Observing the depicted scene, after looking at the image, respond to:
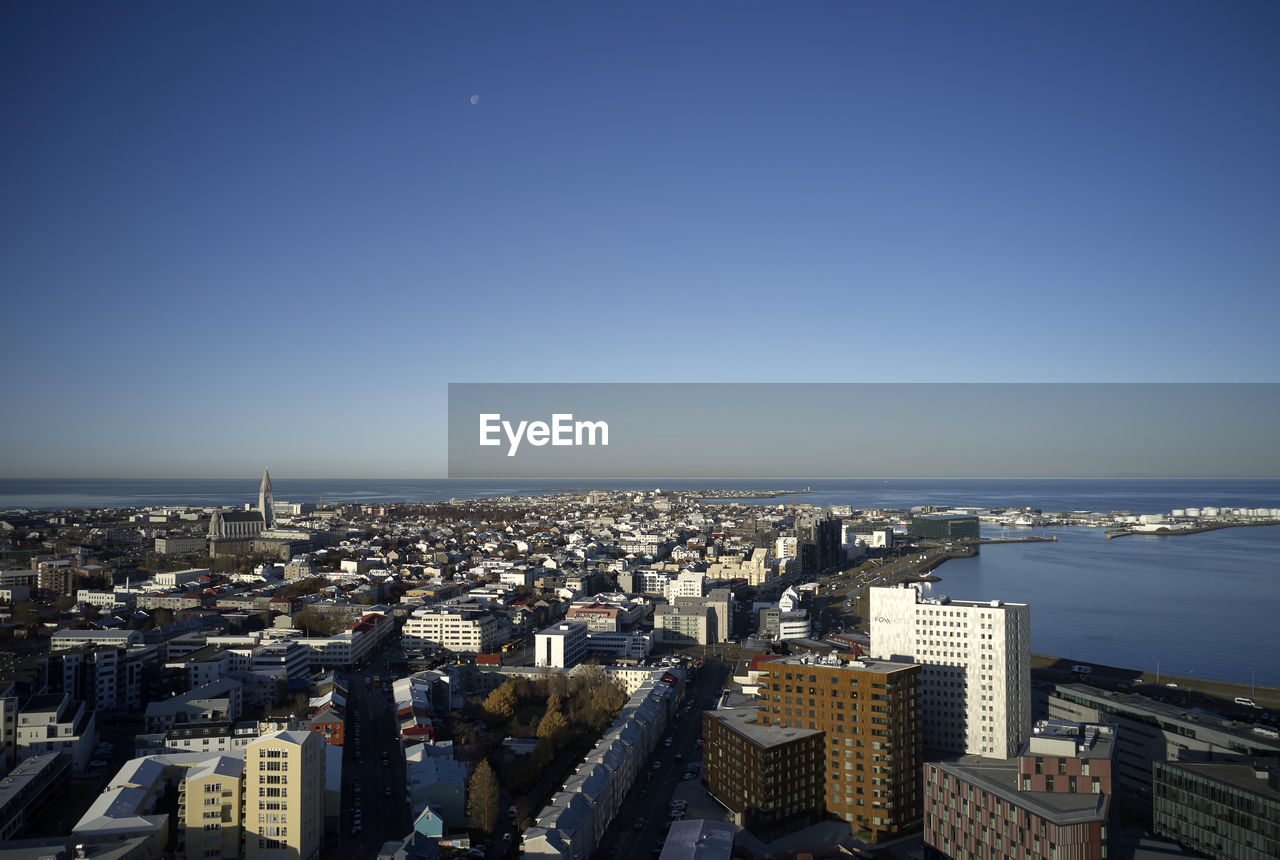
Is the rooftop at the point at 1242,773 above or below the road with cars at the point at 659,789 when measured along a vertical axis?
above

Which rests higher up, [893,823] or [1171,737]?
[1171,737]

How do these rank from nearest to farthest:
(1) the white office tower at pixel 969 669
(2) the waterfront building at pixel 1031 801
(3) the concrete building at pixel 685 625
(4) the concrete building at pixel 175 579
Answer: (2) the waterfront building at pixel 1031 801 → (1) the white office tower at pixel 969 669 → (3) the concrete building at pixel 685 625 → (4) the concrete building at pixel 175 579

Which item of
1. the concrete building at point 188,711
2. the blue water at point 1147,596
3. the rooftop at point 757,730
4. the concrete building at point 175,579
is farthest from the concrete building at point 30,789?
the blue water at point 1147,596

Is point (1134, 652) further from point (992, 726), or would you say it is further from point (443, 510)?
point (443, 510)

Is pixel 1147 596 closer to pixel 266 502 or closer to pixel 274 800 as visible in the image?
pixel 274 800

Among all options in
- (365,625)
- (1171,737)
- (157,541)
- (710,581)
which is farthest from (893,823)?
(157,541)

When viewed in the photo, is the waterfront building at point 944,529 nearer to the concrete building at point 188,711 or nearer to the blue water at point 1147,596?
the blue water at point 1147,596

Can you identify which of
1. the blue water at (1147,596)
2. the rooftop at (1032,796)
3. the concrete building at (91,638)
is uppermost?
the rooftop at (1032,796)
